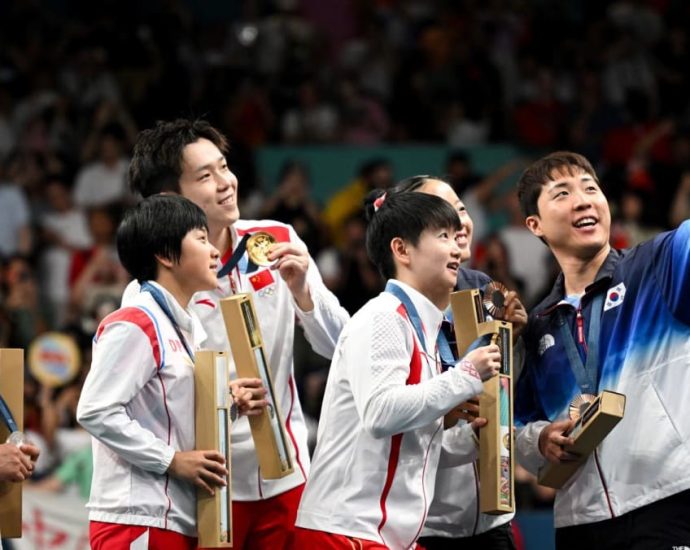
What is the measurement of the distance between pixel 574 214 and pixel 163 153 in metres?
1.54

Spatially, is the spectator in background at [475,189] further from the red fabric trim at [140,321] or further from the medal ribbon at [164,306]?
the red fabric trim at [140,321]

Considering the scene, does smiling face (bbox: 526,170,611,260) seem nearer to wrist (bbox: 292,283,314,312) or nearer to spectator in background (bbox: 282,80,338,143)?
wrist (bbox: 292,283,314,312)

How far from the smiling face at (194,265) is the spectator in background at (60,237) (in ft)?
19.3

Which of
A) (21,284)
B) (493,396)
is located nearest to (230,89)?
(21,284)

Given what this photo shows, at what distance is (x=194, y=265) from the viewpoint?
460 cm

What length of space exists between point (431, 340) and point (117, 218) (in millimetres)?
6511

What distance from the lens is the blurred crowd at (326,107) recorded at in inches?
415

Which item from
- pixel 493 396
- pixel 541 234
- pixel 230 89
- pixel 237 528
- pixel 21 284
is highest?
pixel 230 89

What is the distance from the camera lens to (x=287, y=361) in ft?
17.0

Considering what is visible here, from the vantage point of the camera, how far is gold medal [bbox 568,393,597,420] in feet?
15.1

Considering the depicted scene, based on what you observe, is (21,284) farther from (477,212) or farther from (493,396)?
(493,396)

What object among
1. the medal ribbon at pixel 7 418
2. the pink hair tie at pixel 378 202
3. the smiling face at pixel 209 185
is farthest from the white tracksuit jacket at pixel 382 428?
the medal ribbon at pixel 7 418

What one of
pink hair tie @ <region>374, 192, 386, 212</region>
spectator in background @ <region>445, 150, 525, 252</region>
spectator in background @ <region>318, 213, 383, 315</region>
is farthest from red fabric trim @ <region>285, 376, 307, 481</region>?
spectator in background @ <region>445, 150, 525, 252</region>

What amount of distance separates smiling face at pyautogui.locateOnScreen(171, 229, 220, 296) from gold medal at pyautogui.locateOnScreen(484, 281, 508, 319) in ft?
3.07
